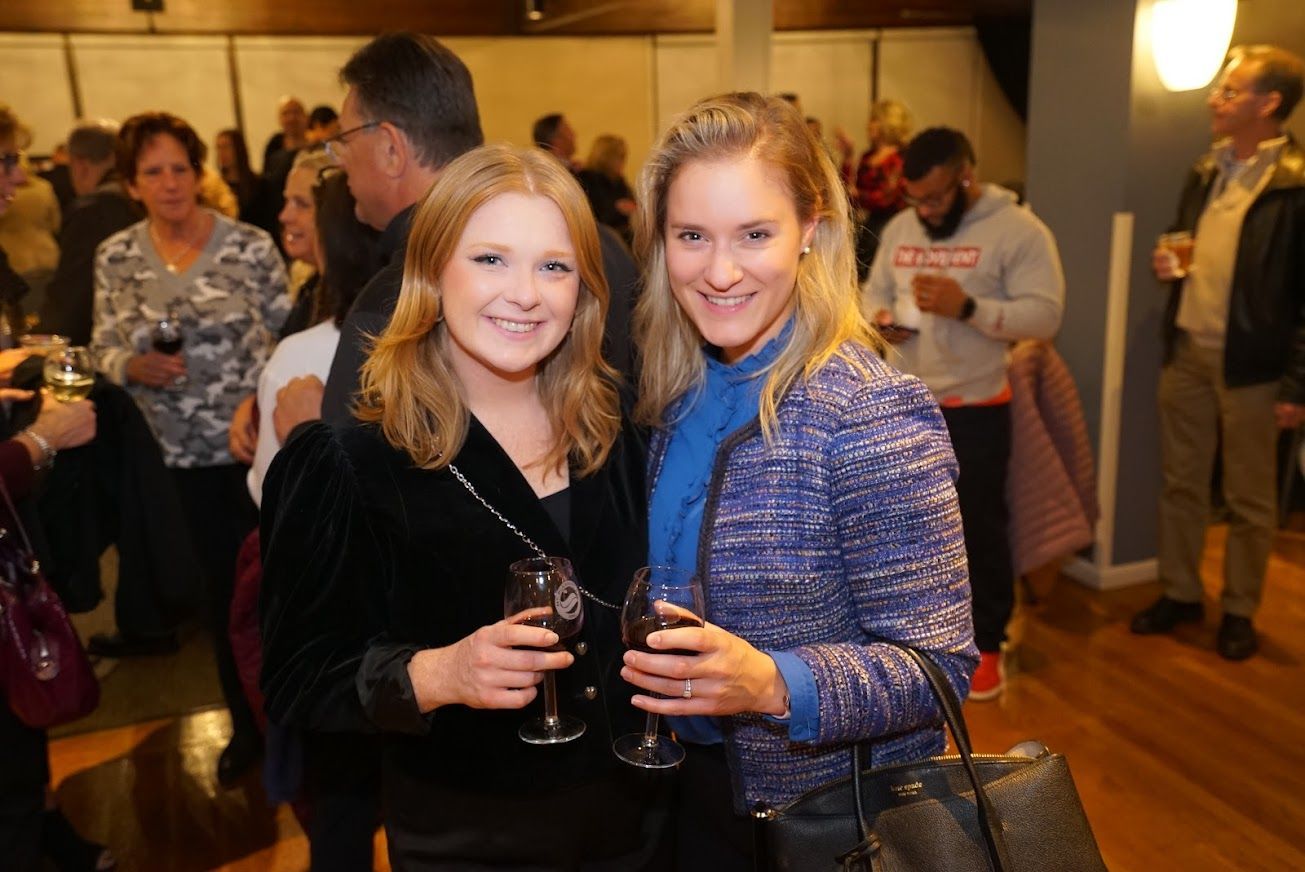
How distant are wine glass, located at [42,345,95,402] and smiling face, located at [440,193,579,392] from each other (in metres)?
1.63

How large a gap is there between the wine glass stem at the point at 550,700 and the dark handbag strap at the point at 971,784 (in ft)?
1.39

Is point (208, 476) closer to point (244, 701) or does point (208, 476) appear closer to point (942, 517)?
point (244, 701)

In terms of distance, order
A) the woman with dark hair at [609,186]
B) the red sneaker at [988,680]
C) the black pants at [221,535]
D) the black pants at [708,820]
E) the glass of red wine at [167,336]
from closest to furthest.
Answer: the black pants at [708,820] < the glass of red wine at [167,336] < the black pants at [221,535] < the red sneaker at [988,680] < the woman with dark hair at [609,186]

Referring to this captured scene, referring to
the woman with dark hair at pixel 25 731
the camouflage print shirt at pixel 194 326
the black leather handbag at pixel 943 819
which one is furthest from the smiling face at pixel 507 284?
the camouflage print shirt at pixel 194 326

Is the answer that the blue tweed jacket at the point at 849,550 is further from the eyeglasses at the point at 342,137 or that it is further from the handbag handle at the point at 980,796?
the eyeglasses at the point at 342,137

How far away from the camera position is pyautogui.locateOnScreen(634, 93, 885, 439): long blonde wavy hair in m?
1.52

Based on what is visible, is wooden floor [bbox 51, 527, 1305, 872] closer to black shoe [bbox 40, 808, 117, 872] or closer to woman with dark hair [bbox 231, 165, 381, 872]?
black shoe [bbox 40, 808, 117, 872]

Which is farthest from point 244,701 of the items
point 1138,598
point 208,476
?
point 1138,598

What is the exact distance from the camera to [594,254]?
63.9 inches

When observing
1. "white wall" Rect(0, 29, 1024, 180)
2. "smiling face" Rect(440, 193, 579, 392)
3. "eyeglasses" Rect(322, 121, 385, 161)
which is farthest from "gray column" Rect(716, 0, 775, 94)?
"smiling face" Rect(440, 193, 579, 392)

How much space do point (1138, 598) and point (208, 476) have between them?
152 inches

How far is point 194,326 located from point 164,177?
1.59ft

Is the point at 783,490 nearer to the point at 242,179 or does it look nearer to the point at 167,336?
the point at 167,336

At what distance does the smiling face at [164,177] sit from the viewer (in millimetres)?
3398
